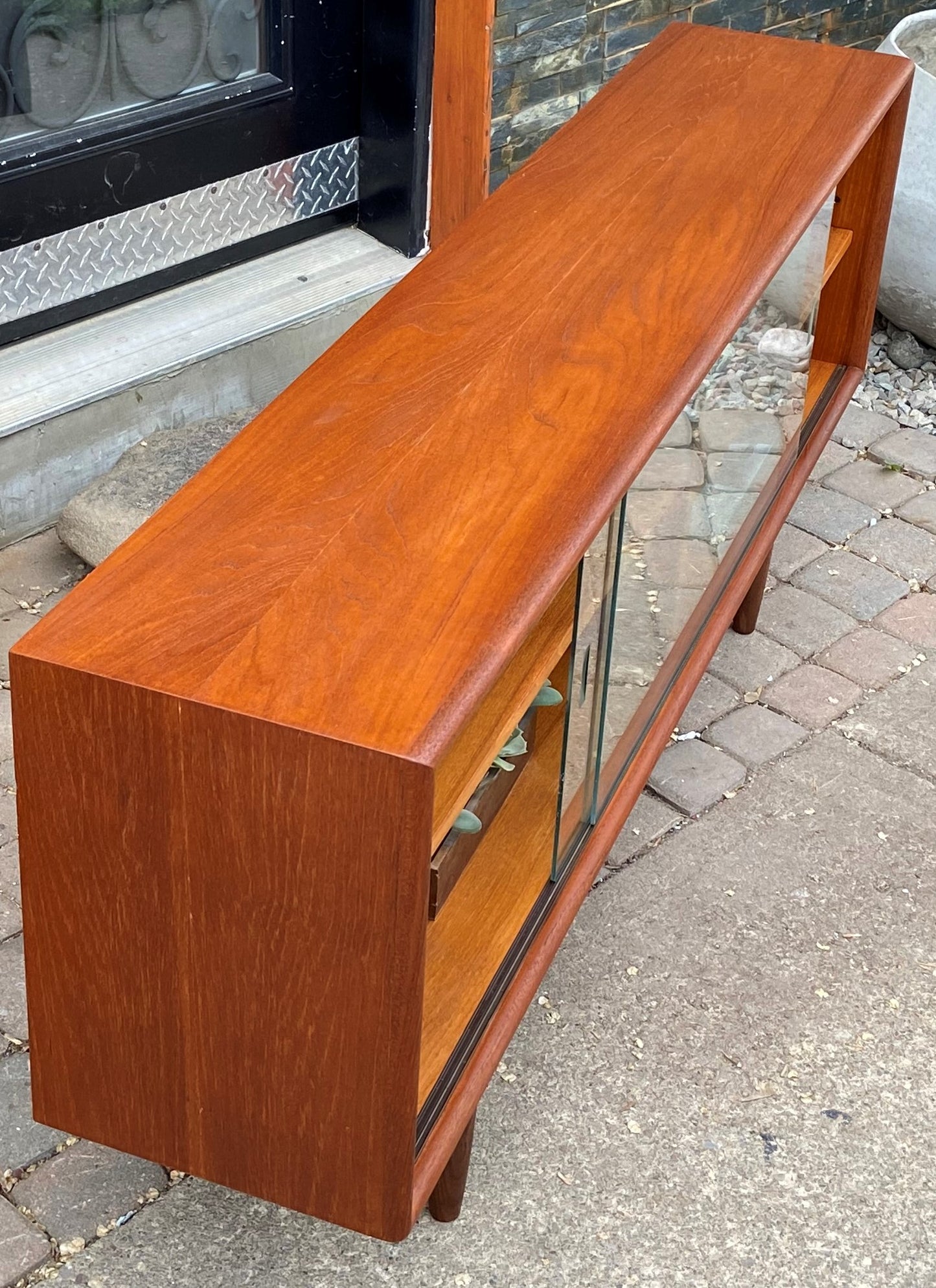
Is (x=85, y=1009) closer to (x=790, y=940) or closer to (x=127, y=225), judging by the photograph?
(x=790, y=940)

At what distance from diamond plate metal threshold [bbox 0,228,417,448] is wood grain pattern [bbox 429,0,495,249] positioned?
0.65 feet

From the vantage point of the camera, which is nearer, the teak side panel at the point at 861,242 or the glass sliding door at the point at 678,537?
the glass sliding door at the point at 678,537

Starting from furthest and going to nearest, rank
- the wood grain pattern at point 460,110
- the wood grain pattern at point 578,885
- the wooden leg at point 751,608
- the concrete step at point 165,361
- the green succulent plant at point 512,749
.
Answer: the wood grain pattern at point 460,110 → the concrete step at point 165,361 → the wooden leg at point 751,608 → the green succulent plant at point 512,749 → the wood grain pattern at point 578,885

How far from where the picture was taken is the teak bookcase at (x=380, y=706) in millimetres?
1418

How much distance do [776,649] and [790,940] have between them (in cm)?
81

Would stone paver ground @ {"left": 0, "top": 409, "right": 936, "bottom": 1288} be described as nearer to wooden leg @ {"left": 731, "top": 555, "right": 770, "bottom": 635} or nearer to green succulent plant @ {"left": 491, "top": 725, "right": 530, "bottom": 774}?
wooden leg @ {"left": 731, "top": 555, "right": 770, "bottom": 635}

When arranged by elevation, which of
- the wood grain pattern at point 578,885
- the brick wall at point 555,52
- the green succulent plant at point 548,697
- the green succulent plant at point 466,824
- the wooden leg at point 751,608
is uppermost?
the brick wall at point 555,52

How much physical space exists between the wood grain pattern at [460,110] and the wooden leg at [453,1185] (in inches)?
85.9

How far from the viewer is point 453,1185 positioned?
1977mm

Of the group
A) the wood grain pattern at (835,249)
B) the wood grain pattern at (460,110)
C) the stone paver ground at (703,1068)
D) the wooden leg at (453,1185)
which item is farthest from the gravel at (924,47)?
the wooden leg at (453,1185)

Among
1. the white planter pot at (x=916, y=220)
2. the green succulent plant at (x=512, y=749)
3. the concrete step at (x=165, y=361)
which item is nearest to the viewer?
the green succulent plant at (x=512, y=749)

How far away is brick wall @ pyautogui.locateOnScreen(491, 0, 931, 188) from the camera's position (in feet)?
11.8

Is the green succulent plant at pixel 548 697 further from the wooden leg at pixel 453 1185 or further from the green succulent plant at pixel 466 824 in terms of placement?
the wooden leg at pixel 453 1185

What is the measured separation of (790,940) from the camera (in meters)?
2.48
